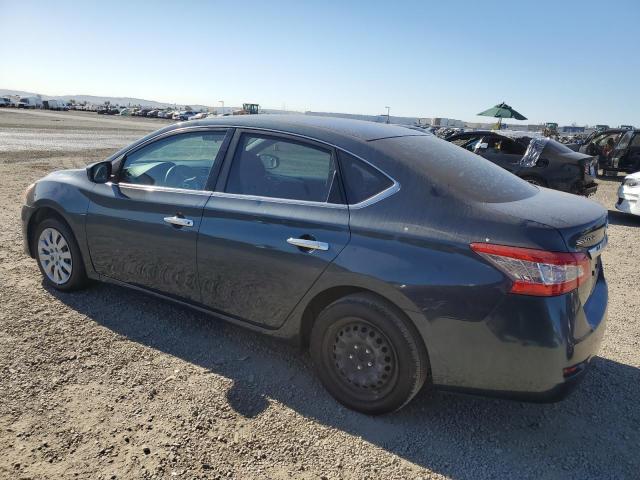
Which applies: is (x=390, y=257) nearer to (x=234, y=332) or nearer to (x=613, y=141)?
(x=234, y=332)

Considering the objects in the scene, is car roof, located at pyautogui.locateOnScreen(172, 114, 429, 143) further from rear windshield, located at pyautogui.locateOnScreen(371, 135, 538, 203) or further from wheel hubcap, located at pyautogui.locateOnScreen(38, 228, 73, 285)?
wheel hubcap, located at pyautogui.locateOnScreen(38, 228, 73, 285)

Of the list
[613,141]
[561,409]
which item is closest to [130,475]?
[561,409]

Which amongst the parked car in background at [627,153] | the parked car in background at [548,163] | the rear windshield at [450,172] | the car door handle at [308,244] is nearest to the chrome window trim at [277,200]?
the car door handle at [308,244]

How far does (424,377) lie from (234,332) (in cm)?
169

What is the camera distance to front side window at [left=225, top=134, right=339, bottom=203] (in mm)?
2896

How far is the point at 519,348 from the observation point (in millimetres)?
2311

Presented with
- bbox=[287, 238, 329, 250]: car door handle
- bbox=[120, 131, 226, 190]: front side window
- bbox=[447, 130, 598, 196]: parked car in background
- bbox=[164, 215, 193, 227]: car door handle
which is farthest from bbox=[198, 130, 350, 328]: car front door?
bbox=[447, 130, 598, 196]: parked car in background

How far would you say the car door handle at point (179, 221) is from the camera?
129 inches

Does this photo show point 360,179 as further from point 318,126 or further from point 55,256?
point 55,256

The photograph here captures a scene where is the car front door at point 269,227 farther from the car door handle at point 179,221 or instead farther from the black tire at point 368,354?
the black tire at point 368,354

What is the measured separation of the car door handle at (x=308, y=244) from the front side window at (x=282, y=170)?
0.27 metres

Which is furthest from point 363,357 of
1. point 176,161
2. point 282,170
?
point 176,161

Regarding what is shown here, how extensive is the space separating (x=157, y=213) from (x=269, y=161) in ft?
3.11

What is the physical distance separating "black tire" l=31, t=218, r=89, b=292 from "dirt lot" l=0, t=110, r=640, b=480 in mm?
334
